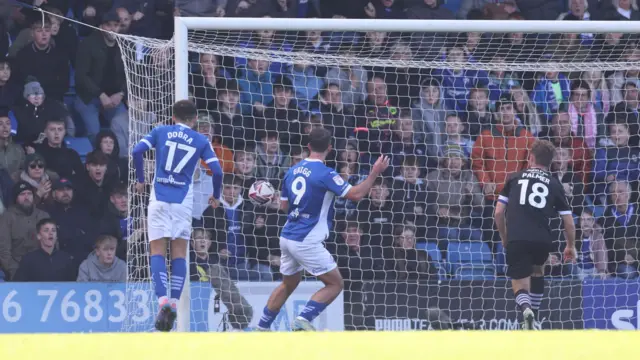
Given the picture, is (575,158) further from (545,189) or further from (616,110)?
(545,189)

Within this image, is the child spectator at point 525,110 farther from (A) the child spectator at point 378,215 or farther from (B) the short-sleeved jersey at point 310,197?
(B) the short-sleeved jersey at point 310,197

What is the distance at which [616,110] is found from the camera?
36.5ft

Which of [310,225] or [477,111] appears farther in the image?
[477,111]

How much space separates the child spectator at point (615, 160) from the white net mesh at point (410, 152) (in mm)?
14

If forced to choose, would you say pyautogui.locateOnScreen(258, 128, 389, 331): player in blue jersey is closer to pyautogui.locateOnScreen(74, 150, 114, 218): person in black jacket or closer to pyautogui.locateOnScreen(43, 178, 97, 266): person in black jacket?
pyautogui.locateOnScreen(43, 178, 97, 266): person in black jacket

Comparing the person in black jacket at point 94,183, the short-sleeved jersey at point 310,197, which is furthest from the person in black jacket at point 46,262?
the short-sleeved jersey at point 310,197

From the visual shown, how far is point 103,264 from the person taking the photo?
10000 millimetres

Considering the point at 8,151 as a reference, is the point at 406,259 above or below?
below

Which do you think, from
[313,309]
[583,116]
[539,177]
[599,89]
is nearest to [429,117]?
[583,116]

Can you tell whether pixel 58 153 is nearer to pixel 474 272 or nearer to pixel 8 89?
pixel 8 89

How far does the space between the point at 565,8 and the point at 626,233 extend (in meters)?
2.78

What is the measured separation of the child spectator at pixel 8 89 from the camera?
10.9m

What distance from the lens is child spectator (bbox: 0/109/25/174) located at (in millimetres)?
10562

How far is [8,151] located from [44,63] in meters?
0.93
